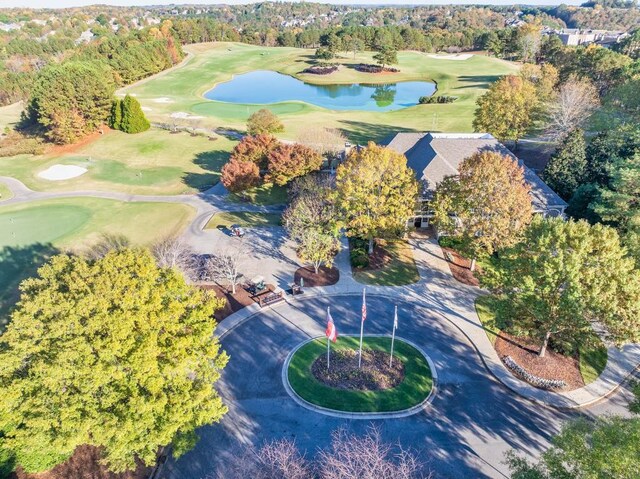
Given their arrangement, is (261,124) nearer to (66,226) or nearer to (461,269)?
(66,226)

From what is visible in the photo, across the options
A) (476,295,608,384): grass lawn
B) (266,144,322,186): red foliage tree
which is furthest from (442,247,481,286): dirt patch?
(266,144,322,186): red foliage tree

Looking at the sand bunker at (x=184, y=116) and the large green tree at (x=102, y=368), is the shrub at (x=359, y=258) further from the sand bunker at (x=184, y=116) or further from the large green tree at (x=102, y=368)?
the sand bunker at (x=184, y=116)

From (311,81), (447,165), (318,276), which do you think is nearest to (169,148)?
(318,276)

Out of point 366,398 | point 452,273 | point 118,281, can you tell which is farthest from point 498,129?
point 118,281

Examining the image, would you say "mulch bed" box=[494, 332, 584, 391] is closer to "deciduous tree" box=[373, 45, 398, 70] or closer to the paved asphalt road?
the paved asphalt road

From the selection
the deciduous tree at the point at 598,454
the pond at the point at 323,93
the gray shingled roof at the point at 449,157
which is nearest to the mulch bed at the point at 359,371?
the deciduous tree at the point at 598,454

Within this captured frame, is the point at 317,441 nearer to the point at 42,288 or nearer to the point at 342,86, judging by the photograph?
the point at 42,288
